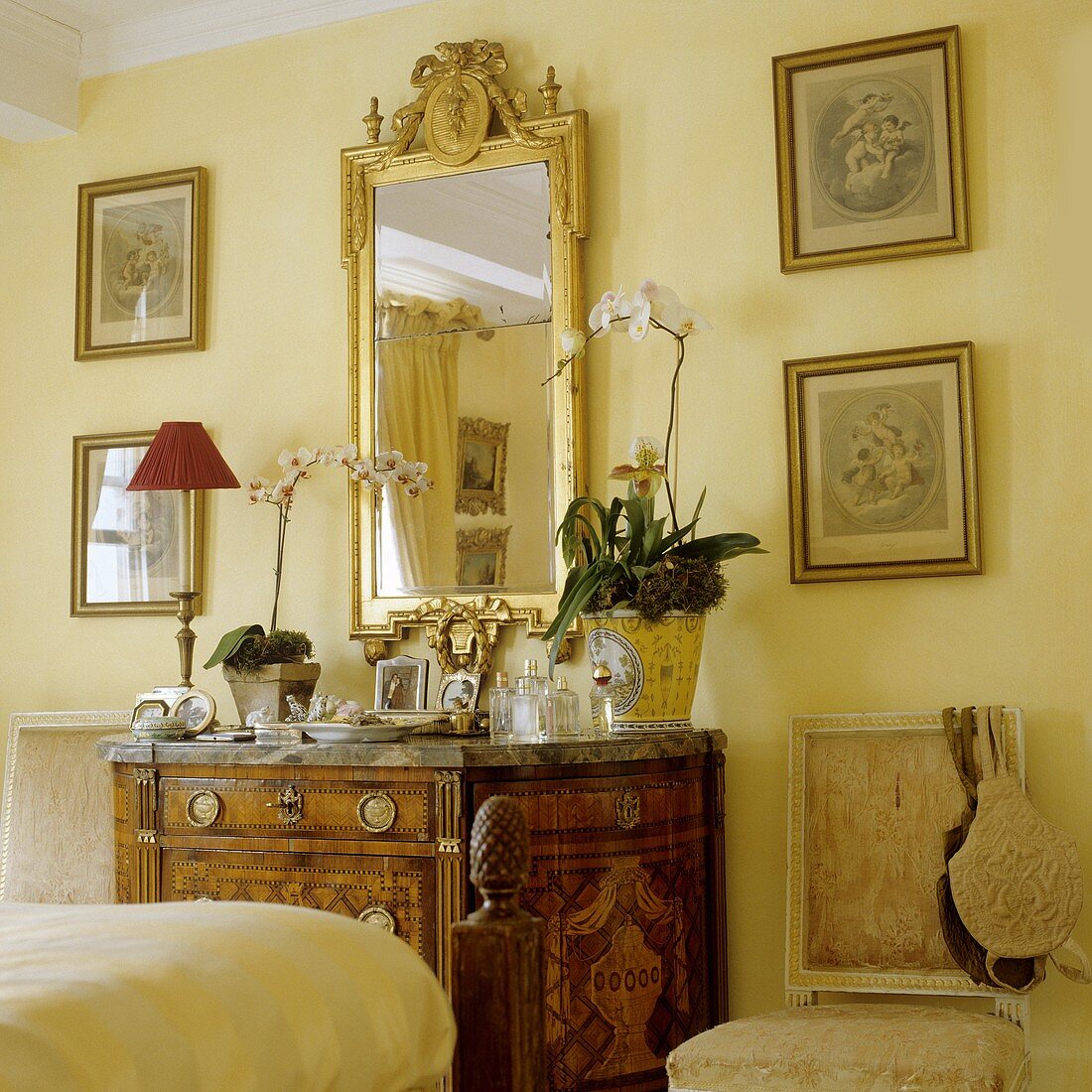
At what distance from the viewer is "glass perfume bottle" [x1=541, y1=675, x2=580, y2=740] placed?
3.05 metres

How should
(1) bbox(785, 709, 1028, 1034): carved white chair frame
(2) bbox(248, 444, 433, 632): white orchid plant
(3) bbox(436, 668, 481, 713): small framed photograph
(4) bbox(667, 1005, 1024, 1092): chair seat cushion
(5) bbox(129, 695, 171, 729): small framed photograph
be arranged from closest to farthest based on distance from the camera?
(4) bbox(667, 1005, 1024, 1092): chair seat cushion, (1) bbox(785, 709, 1028, 1034): carved white chair frame, (5) bbox(129, 695, 171, 729): small framed photograph, (3) bbox(436, 668, 481, 713): small framed photograph, (2) bbox(248, 444, 433, 632): white orchid plant

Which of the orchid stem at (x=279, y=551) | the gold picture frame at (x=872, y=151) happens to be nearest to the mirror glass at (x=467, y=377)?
the orchid stem at (x=279, y=551)

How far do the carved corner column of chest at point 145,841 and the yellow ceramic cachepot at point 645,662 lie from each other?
1084mm

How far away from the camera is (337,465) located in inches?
139

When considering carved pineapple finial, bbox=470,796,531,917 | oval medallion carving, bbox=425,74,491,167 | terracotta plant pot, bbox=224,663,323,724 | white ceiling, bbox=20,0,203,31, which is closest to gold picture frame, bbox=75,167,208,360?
white ceiling, bbox=20,0,203,31

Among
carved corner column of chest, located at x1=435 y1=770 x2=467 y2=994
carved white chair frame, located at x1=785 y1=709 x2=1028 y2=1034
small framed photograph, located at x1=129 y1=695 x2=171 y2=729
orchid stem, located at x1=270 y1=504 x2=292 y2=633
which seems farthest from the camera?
orchid stem, located at x1=270 y1=504 x2=292 y2=633

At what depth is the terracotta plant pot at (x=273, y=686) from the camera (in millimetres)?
3453

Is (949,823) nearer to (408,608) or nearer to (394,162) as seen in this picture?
(408,608)

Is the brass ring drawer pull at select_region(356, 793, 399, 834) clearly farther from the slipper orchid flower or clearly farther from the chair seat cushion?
the slipper orchid flower

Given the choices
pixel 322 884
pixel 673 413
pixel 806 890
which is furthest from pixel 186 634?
pixel 806 890

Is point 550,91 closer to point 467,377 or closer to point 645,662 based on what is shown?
point 467,377

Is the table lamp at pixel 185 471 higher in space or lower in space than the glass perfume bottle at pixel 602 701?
higher

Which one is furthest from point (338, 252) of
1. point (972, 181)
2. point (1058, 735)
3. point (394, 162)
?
point (1058, 735)

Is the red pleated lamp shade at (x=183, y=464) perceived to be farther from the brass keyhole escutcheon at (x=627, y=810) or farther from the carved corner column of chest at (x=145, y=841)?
the brass keyhole escutcheon at (x=627, y=810)
